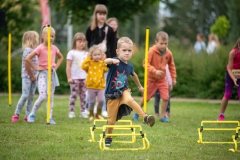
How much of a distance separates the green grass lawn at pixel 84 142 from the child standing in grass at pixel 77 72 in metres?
0.45

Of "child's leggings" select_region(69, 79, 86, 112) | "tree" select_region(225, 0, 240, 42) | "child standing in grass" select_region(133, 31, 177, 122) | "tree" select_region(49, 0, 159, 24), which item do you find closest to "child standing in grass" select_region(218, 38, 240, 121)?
"child standing in grass" select_region(133, 31, 177, 122)

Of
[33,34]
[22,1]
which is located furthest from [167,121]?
[22,1]

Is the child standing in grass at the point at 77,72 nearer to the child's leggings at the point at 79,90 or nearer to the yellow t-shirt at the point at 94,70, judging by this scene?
the child's leggings at the point at 79,90

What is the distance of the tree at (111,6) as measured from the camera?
55.1 feet

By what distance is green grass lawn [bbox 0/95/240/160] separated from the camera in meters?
6.54

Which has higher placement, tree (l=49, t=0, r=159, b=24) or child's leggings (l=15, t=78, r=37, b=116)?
tree (l=49, t=0, r=159, b=24)

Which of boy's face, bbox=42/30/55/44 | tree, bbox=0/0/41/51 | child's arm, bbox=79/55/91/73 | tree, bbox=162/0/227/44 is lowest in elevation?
child's arm, bbox=79/55/91/73

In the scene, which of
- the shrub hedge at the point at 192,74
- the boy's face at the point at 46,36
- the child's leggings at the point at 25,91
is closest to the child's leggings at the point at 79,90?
the child's leggings at the point at 25,91

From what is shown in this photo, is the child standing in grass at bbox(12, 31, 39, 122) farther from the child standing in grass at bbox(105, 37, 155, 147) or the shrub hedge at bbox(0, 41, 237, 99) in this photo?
the shrub hedge at bbox(0, 41, 237, 99)

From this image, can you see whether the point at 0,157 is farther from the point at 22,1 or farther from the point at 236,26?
the point at 236,26

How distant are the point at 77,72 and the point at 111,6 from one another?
585cm

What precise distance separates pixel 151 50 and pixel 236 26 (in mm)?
28699

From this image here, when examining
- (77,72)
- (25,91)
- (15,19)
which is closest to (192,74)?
(77,72)

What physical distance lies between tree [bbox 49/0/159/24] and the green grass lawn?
20.4 feet
